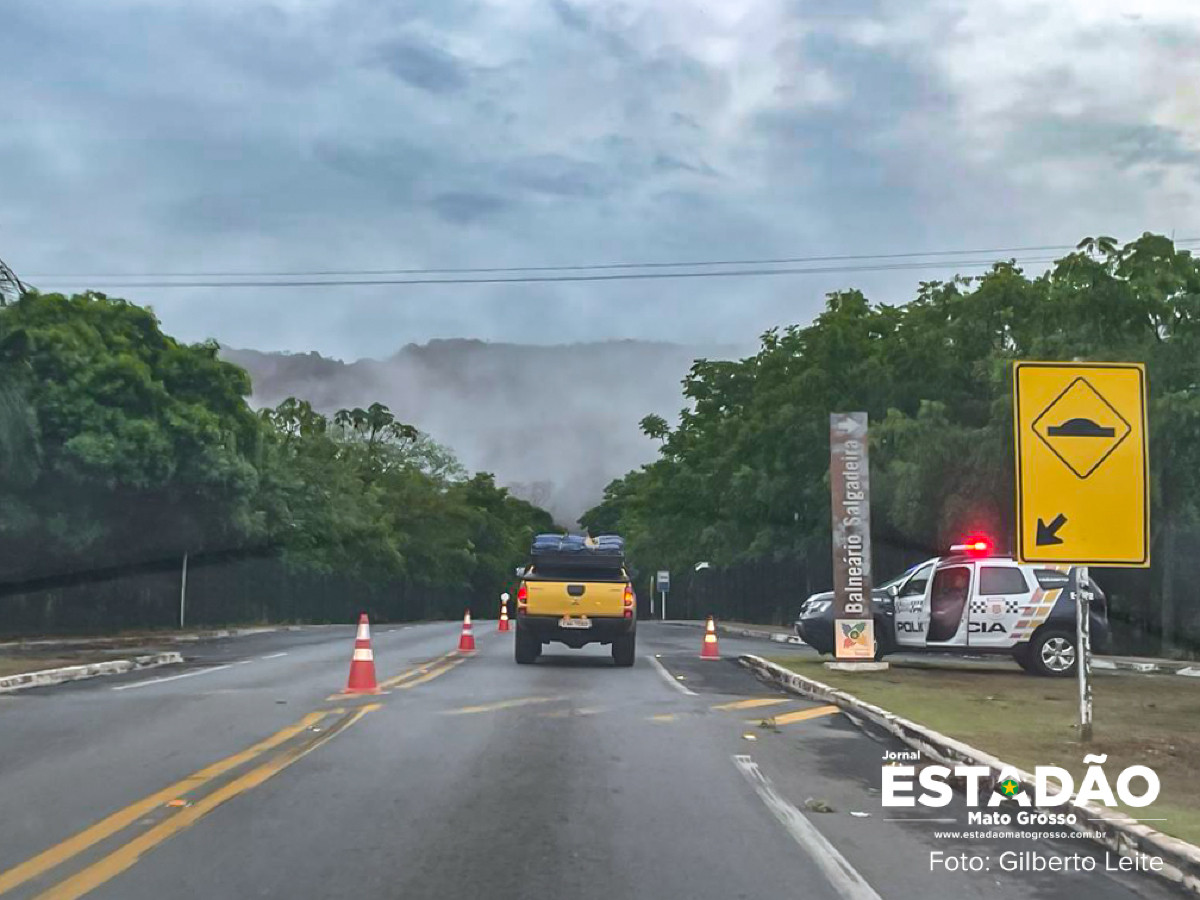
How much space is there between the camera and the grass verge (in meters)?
9.80

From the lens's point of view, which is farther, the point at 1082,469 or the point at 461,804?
the point at 1082,469

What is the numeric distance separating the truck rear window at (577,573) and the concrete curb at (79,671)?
22.0ft

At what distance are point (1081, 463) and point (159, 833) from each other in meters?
8.00

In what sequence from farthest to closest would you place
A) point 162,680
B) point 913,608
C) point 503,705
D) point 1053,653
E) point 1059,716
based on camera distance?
Answer: 1. point 913,608
2. point 1053,653
3. point 162,680
4. point 503,705
5. point 1059,716

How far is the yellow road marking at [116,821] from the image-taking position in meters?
6.64

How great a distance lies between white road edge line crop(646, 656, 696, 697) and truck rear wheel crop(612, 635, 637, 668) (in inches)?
18.6

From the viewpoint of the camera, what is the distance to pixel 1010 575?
66.9 feet

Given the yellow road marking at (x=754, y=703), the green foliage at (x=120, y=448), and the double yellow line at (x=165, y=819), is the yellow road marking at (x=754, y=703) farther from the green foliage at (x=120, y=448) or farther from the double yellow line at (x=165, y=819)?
the green foliage at (x=120, y=448)

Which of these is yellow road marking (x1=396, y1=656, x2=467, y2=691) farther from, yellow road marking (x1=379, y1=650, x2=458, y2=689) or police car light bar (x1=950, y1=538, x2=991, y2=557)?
police car light bar (x1=950, y1=538, x2=991, y2=557)

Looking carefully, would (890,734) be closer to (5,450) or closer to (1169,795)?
(1169,795)

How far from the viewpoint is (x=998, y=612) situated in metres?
20.2

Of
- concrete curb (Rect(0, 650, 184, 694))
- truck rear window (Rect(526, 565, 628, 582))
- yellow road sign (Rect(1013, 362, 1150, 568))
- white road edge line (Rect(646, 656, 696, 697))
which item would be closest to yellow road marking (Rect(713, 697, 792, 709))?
white road edge line (Rect(646, 656, 696, 697))

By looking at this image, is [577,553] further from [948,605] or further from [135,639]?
[135,639]

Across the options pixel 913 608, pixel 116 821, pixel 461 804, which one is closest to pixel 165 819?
pixel 116 821
